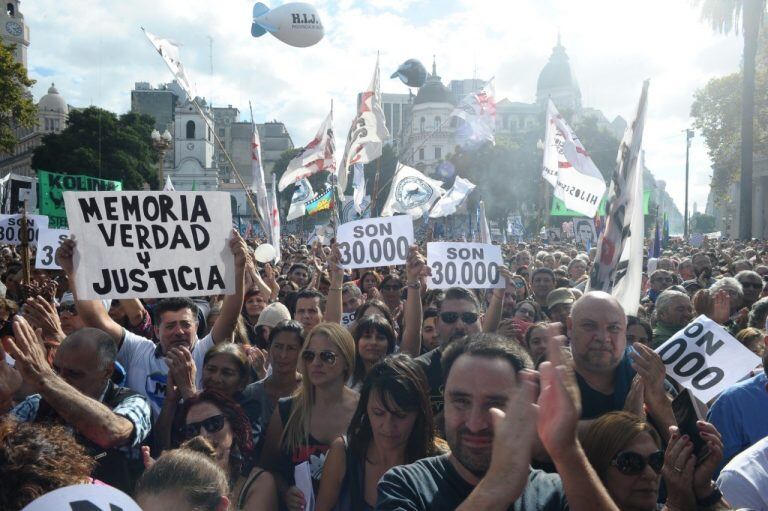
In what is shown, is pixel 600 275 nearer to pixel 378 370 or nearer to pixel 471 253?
pixel 471 253

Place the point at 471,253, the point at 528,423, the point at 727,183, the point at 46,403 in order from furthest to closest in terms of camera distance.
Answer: the point at 727,183, the point at 471,253, the point at 46,403, the point at 528,423

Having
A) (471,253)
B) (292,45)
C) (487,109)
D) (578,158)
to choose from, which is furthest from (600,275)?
(487,109)

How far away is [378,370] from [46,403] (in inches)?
60.5

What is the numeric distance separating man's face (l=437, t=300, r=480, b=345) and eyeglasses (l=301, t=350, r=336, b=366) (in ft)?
4.33

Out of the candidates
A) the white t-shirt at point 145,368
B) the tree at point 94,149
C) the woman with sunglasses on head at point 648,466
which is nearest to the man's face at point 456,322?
the white t-shirt at point 145,368

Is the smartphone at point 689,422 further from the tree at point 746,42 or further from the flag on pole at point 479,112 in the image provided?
the tree at point 746,42

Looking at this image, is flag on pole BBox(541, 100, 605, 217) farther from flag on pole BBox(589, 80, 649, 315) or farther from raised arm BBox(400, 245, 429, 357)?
raised arm BBox(400, 245, 429, 357)

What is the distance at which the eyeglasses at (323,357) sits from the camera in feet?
13.5

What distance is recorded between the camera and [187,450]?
275 centimetres

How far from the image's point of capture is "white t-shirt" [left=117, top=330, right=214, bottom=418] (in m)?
4.51

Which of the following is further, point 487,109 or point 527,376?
point 487,109

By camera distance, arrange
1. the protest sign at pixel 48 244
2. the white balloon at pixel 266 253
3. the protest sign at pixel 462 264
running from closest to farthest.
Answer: the protest sign at pixel 462 264 → the protest sign at pixel 48 244 → the white balloon at pixel 266 253

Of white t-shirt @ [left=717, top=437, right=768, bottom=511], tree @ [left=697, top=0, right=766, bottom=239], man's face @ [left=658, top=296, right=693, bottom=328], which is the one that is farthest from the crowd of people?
tree @ [left=697, top=0, right=766, bottom=239]

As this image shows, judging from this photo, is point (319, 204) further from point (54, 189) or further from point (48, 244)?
point (48, 244)
